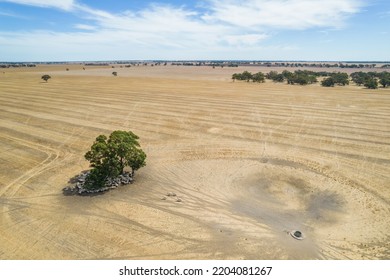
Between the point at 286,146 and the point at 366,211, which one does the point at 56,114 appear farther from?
the point at 366,211

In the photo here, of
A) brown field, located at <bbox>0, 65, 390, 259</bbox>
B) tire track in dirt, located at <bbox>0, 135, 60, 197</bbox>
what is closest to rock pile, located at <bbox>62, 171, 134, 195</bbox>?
brown field, located at <bbox>0, 65, 390, 259</bbox>

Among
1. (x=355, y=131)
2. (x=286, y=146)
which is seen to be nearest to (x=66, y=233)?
(x=286, y=146)

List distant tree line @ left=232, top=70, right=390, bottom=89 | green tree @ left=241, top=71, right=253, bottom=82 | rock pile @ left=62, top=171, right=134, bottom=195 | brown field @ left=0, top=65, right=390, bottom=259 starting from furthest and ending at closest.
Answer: green tree @ left=241, top=71, right=253, bottom=82 → distant tree line @ left=232, top=70, right=390, bottom=89 → rock pile @ left=62, top=171, right=134, bottom=195 → brown field @ left=0, top=65, right=390, bottom=259

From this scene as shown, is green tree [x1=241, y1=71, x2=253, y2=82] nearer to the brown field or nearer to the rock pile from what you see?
the brown field

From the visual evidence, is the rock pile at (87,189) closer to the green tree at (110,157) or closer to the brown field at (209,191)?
the green tree at (110,157)

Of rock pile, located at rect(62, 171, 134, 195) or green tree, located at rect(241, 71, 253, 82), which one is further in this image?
green tree, located at rect(241, 71, 253, 82)

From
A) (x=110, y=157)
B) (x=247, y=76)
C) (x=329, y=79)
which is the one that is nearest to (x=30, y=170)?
(x=110, y=157)
